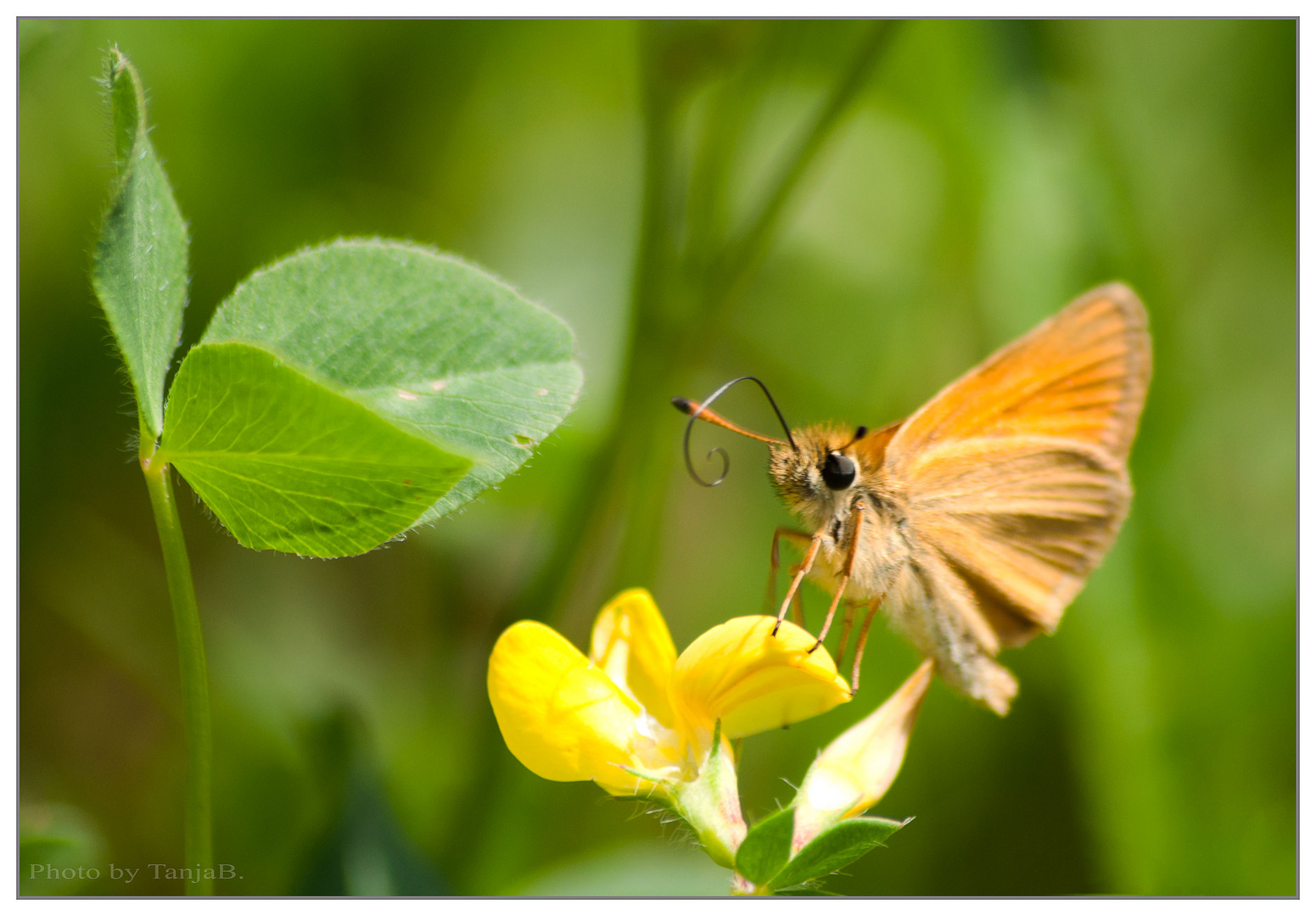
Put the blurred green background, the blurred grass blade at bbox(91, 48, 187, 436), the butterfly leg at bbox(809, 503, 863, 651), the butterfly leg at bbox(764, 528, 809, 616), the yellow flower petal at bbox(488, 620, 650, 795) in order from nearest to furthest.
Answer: the blurred grass blade at bbox(91, 48, 187, 436) < the yellow flower petal at bbox(488, 620, 650, 795) < the butterfly leg at bbox(809, 503, 863, 651) < the butterfly leg at bbox(764, 528, 809, 616) < the blurred green background

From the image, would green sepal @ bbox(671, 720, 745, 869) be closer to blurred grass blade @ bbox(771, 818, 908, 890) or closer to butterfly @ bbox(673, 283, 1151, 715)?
blurred grass blade @ bbox(771, 818, 908, 890)

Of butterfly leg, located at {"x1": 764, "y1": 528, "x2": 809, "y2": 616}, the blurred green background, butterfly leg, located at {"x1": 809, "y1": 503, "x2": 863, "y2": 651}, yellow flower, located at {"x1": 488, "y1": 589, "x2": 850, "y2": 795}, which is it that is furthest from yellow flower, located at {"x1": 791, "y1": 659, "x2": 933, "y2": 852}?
the blurred green background

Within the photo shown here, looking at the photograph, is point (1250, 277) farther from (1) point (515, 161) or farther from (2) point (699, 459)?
(1) point (515, 161)

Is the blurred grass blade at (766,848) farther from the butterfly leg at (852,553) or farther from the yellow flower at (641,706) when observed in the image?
the butterfly leg at (852,553)

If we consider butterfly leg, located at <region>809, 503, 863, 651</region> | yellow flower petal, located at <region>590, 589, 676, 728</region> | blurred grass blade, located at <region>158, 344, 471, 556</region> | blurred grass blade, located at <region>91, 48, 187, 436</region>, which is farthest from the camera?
butterfly leg, located at <region>809, 503, 863, 651</region>

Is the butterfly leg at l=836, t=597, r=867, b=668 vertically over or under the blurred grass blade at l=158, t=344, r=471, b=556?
under

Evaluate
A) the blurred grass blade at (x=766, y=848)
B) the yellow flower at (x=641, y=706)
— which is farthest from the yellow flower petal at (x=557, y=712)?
→ the blurred grass blade at (x=766, y=848)

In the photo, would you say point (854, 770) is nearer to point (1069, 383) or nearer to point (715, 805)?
point (715, 805)
